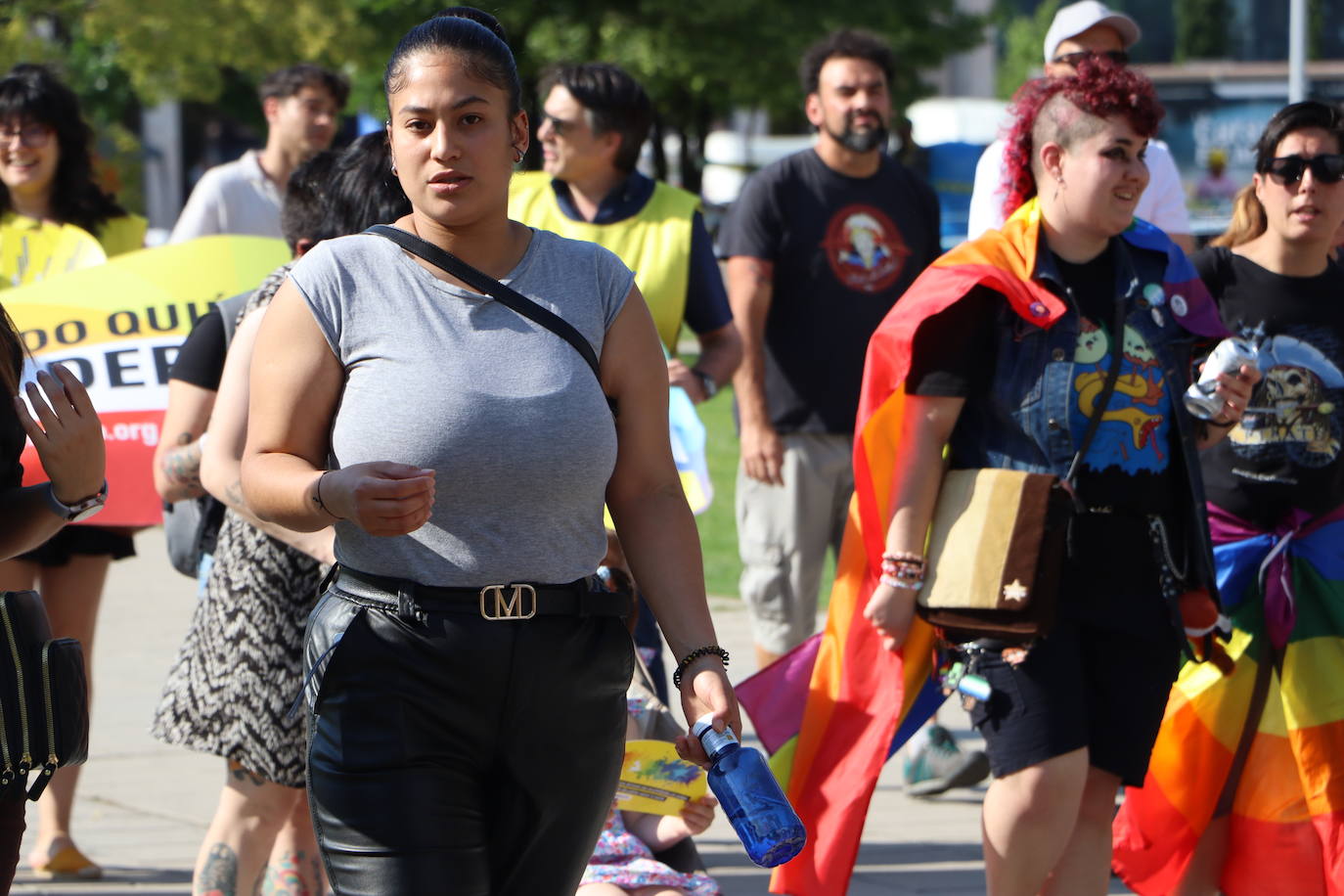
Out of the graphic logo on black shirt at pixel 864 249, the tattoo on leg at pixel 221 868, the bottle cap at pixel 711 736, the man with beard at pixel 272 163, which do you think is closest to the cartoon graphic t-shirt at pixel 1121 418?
the bottle cap at pixel 711 736

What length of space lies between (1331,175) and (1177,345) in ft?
2.53

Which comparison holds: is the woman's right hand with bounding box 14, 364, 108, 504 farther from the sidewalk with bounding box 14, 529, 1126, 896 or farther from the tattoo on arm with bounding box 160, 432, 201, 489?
the sidewalk with bounding box 14, 529, 1126, 896

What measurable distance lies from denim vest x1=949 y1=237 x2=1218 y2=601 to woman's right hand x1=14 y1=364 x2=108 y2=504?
6.19ft

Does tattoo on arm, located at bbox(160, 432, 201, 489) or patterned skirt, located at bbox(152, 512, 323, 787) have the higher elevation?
tattoo on arm, located at bbox(160, 432, 201, 489)

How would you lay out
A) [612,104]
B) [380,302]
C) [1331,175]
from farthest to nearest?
[612,104]
[1331,175]
[380,302]

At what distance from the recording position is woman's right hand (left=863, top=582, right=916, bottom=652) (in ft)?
13.7

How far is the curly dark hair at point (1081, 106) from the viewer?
13.4 ft

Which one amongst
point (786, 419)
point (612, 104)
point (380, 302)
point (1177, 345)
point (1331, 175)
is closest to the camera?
point (380, 302)

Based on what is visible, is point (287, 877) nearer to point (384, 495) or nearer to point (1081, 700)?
point (1081, 700)

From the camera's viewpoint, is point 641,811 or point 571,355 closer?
point 571,355

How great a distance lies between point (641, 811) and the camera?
3.97 meters

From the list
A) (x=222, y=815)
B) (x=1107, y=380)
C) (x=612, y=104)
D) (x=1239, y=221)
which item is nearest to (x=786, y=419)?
(x=612, y=104)

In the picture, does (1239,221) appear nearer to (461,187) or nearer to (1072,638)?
(1072,638)

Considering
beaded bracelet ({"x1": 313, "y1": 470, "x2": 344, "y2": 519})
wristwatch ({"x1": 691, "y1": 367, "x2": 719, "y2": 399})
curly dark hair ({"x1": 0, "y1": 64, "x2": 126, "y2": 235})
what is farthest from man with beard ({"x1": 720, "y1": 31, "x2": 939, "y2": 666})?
beaded bracelet ({"x1": 313, "y1": 470, "x2": 344, "y2": 519})
